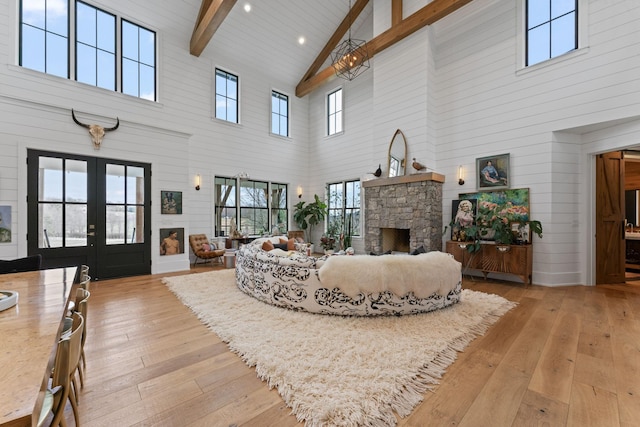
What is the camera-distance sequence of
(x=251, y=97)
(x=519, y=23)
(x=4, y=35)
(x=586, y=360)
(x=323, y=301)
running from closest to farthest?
(x=586, y=360)
(x=323, y=301)
(x=4, y=35)
(x=519, y=23)
(x=251, y=97)

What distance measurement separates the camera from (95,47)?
5773mm

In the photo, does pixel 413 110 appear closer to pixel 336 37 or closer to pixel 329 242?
pixel 336 37

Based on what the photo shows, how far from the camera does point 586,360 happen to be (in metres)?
2.42

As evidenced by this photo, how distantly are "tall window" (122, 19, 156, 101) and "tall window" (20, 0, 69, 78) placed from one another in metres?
0.96

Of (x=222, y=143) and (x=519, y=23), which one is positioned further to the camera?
(x=222, y=143)

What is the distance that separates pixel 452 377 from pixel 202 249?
6.14 meters

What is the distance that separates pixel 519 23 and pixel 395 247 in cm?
509

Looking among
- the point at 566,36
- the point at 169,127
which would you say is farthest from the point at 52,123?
the point at 566,36

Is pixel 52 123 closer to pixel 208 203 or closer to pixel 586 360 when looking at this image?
pixel 208 203

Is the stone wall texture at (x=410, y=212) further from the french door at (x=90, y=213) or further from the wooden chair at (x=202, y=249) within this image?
the french door at (x=90, y=213)

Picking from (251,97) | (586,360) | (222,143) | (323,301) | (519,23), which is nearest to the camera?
(586,360)

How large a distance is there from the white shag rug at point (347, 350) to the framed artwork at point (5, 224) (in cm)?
336

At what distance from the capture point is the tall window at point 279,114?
8.95 m

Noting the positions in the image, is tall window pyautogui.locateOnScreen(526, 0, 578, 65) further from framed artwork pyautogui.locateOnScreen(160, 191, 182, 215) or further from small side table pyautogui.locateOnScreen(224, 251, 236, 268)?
framed artwork pyautogui.locateOnScreen(160, 191, 182, 215)
